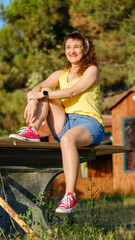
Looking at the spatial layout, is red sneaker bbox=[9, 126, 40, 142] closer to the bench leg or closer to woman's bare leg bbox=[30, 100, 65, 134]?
woman's bare leg bbox=[30, 100, 65, 134]

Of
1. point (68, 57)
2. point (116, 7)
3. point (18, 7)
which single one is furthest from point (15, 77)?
point (68, 57)

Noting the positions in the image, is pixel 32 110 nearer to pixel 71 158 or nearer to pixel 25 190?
pixel 71 158

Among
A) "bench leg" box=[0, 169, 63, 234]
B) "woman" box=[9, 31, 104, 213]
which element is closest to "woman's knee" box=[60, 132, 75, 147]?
"woman" box=[9, 31, 104, 213]

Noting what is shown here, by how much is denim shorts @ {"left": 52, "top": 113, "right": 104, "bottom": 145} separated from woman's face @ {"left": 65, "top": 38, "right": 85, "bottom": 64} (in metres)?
0.55

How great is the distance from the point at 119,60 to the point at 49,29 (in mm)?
3868

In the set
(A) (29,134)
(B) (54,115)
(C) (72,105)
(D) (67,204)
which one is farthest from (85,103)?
(D) (67,204)

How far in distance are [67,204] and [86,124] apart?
78cm

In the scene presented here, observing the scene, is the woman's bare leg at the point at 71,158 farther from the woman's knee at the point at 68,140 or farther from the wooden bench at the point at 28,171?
the wooden bench at the point at 28,171

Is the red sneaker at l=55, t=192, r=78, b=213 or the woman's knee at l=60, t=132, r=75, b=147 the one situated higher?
the woman's knee at l=60, t=132, r=75, b=147

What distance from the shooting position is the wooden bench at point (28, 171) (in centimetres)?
336

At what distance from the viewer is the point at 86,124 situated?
10.8 feet

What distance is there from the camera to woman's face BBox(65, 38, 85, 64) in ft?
11.5

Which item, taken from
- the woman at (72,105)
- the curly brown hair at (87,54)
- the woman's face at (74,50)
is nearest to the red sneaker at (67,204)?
the woman at (72,105)

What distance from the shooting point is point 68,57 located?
3.58 metres
